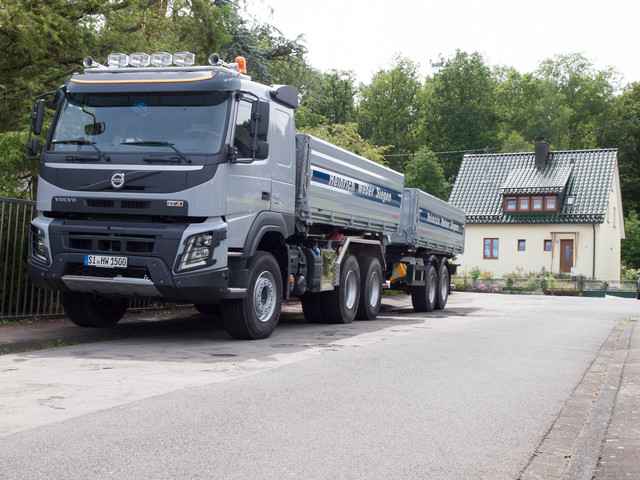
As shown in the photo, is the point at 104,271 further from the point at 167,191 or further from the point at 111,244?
the point at 167,191

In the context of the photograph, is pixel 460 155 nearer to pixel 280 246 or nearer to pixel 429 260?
pixel 429 260

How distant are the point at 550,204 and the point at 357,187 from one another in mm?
38627

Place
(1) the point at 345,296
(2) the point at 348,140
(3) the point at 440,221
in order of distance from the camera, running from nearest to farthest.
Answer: (1) the point at 345,296
(3) the point at 440,221
(2) the point at 348,140

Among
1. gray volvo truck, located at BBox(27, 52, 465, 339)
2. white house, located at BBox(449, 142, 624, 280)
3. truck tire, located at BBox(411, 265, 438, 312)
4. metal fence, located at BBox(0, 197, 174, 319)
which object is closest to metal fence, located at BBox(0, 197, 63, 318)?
metal fence, located at BBox(0, 197, 174, 319)

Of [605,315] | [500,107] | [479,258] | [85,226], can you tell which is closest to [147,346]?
[85,226]

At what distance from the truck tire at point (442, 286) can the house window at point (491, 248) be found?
103 ft

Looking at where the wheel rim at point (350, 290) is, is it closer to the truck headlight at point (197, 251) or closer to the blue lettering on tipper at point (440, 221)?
the blue lettering on tipper at point (440, 221)

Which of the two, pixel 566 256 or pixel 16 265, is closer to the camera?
pixel 16 265

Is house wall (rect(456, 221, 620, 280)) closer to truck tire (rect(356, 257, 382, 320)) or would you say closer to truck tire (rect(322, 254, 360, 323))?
truck tire (rect(356, 257, 382, 320))

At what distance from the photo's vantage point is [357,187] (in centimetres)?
1439

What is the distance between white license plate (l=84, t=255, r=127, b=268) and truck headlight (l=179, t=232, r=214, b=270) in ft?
2.43

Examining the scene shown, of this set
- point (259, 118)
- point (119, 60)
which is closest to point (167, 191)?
point (259, 118)

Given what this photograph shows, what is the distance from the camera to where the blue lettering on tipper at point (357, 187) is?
41.7 ft

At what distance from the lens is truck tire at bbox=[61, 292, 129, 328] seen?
11000mm
